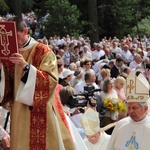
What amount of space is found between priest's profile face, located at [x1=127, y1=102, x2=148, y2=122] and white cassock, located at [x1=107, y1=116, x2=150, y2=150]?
0.09m

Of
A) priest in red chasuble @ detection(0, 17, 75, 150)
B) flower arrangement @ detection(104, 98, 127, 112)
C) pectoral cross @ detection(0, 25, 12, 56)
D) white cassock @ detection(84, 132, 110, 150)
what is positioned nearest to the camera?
pectoral cross @ detection(0, 25, 12, 56)

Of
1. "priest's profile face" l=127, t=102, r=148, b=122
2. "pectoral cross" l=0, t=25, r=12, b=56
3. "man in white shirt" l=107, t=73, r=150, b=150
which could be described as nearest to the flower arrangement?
"man in white shirt" l=107, t=73, r=150, b=150

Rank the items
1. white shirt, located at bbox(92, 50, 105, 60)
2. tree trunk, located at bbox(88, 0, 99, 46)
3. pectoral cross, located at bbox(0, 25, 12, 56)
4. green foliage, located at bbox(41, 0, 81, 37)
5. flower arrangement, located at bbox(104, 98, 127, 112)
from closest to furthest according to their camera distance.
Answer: pectoral cross, located at bbox(0, 25, 12, 56), flower arrangement, located at bbox(104, 98, 127, 112), white shirt, located at bbox(92, 50, 105, 60), green foliage, located at bbox(41, 0, 81, 37), tree trunk, located at bbox(88, 0, 99, 46)

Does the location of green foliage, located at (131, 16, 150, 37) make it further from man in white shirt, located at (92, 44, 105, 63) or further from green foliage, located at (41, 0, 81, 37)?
man in white shirt, located at (92, 44, 105, 63)

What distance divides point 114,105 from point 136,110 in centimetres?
348

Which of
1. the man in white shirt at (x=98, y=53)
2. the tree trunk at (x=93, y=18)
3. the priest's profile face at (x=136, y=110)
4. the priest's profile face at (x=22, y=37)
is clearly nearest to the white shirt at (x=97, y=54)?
the man in white shirt at (x=98, y=53)

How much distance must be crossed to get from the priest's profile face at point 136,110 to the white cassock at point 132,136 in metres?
0.09

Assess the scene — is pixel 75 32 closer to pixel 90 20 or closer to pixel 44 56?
pixel 90 20

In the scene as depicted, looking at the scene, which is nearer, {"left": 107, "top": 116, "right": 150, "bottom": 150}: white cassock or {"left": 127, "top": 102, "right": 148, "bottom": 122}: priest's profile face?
{"left": 127, "top": 102, "right": 148, "bottom": 122}: priest's profile face

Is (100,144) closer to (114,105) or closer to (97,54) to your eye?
(114,105)

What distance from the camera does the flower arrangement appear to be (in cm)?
869

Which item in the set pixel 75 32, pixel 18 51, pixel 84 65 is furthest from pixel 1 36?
pixel 75 32

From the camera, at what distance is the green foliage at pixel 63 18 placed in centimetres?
2600

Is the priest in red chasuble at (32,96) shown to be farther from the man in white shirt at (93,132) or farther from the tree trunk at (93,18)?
the tree trunk at (93,18)
